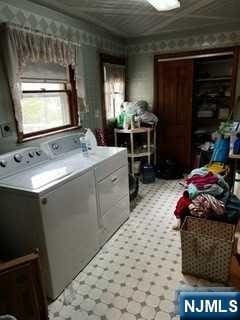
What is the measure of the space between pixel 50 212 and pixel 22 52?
144 cm

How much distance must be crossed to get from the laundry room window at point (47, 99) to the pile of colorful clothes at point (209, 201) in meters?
1.60

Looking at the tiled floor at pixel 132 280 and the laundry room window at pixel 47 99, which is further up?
the laundry room window at pixel 47 99

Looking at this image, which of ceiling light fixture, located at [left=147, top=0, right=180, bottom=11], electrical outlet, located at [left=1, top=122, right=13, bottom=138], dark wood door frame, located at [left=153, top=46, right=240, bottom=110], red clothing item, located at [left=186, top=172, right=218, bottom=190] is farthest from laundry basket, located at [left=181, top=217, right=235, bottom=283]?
dark wood door frame, located at [left=153, top=46, right=240, bottom=110]

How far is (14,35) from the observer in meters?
2.00

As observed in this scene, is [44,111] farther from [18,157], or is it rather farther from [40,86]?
[18,157]

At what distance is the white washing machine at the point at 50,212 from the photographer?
63.8 inches

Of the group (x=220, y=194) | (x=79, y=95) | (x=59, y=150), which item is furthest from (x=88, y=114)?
(x=220, y=194)

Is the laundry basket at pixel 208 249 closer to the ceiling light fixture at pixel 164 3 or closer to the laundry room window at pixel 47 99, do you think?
the laundry room window at pixel 47 99

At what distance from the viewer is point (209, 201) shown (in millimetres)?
2041

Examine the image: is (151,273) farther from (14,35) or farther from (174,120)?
(174,120)

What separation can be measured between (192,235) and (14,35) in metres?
2.20

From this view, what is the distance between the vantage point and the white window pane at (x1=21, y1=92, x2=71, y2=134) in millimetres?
2387

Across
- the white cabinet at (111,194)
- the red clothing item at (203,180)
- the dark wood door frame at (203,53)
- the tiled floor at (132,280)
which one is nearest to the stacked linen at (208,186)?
the red clothing item at (203,180)

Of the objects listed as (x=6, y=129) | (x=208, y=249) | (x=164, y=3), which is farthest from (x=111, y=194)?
(x=164, y=3)
